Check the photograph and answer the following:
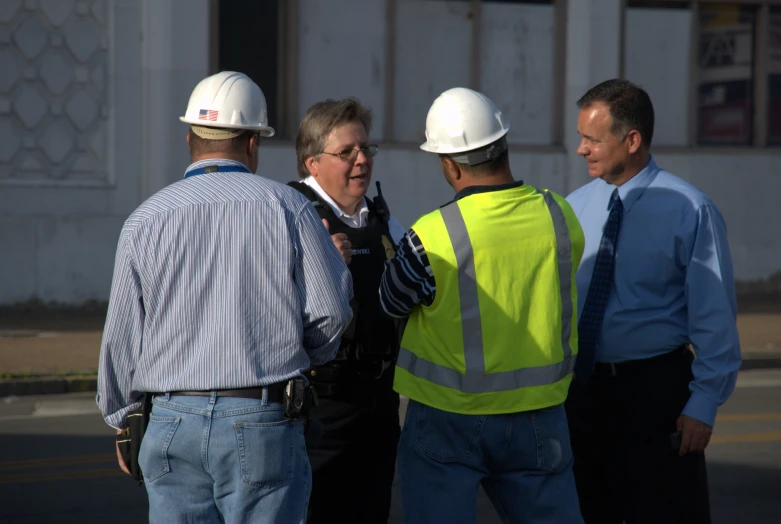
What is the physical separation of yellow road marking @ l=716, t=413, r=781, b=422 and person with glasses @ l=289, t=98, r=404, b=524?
572 centimetres

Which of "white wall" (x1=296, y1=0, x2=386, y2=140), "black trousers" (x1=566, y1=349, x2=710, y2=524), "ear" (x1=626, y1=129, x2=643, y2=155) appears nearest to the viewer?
"black trousers" (x1=566, y1=349, x2=710, y2=524)

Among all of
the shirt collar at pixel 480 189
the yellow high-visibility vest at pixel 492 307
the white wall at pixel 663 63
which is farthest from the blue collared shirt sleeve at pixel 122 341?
the white wall at pixel 663 63

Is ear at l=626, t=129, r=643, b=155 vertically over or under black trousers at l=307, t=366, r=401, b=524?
over

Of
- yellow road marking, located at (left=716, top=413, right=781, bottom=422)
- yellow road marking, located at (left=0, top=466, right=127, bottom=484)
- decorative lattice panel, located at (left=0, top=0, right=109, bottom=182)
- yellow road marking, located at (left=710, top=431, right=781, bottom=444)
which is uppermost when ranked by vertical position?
decorative lattice panel, located at (left=0, top=0, right=109, bottom=182)

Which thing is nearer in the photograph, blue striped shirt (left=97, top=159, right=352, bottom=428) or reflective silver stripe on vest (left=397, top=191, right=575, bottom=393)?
blue striped shirt (left=97, top=159, right=352, bottom=428)

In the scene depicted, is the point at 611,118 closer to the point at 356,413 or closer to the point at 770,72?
the point at 356,413

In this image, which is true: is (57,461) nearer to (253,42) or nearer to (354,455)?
(354,455)

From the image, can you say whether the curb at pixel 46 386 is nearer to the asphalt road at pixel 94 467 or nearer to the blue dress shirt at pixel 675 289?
the asphalt road at pixel 94 467

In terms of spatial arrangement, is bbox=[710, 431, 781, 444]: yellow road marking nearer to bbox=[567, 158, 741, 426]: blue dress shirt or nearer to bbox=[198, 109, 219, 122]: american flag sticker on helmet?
bbox=[567, 158, 741, 426]: blue dress shirt

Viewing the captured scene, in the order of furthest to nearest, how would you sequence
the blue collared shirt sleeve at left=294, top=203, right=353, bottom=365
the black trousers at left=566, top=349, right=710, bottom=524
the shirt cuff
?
the black trousers at left=566, top=349, right=710, bottom=524 < the shirt cuff < the blue collared shirt sleeve at left=294, top=203, right=353, bottom=365

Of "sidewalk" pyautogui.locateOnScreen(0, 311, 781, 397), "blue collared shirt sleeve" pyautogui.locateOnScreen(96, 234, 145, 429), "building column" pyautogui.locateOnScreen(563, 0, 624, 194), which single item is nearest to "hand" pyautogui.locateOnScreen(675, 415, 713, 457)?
"blue collared shirt sleeve" pyautogui.locateOnScreen(96, 234, 145, 429)

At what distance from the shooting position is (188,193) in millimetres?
3213

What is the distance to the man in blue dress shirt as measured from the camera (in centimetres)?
410

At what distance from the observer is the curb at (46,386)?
10531mm
